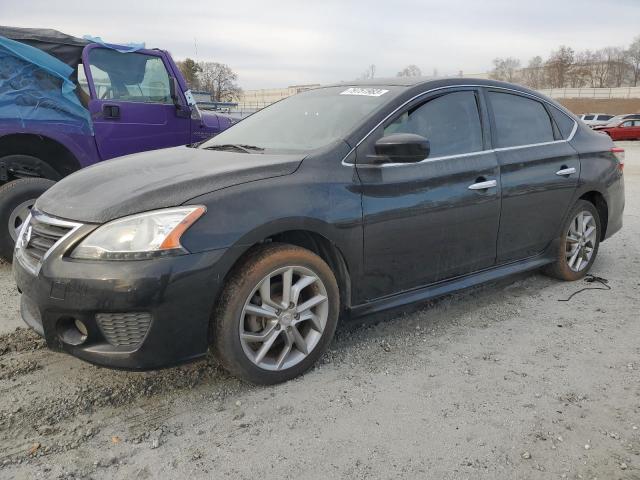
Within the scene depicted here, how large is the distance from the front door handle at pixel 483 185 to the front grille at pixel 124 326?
2.25 m

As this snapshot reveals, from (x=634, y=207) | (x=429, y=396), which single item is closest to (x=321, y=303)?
(x=429, y=396)

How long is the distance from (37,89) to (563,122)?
4.80 metres

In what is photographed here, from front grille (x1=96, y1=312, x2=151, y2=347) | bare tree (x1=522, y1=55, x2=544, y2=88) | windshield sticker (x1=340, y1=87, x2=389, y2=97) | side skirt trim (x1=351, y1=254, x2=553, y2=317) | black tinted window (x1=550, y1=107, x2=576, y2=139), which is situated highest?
bare tree (x1=522, y1=55, x2=544, y2=88)

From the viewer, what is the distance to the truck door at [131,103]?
17.7 ft

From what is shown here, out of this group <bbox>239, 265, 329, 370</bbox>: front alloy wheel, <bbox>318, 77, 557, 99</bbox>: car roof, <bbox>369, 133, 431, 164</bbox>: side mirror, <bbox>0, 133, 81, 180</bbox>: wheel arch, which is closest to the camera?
<bbox>239, 265, 329, 370</bbox>: front alloy wheel

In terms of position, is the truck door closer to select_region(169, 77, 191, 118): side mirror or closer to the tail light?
select_region(169, 77, 191, 118): side mirror

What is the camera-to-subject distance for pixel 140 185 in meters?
2.66

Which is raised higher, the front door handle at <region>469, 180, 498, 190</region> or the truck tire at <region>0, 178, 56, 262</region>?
the front door handle at <region>469, 180, 498, 190</region>

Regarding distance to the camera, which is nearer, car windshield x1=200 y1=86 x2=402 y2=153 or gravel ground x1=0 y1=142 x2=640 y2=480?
gravel ground x1=0 y1=142 x2=640 y2=480

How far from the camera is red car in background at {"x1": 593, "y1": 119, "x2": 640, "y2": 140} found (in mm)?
29062

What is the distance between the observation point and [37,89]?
5.04 m

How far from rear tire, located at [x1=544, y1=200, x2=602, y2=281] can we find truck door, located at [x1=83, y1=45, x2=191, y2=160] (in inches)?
160

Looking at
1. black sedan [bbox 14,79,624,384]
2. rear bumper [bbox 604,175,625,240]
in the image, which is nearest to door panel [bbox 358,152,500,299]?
black sedan [bbox 14,79,624,384]

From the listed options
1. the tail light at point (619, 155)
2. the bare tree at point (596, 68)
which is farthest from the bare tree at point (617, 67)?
the tail light at point (619, 155)
